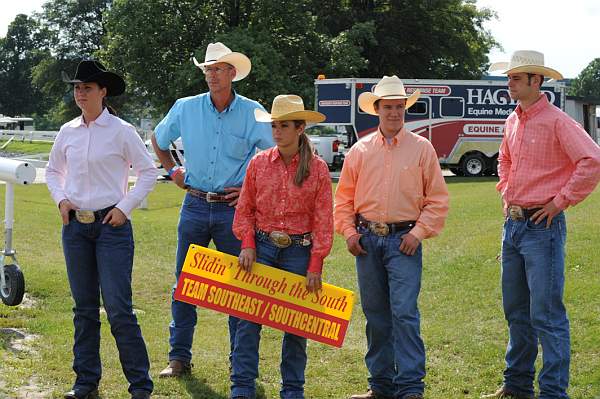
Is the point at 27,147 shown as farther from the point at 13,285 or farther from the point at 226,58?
the point at 226,58

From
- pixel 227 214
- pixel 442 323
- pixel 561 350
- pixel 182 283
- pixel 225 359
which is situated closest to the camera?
pixel 561 350

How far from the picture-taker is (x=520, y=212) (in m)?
5.24

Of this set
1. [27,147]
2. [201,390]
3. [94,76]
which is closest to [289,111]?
[94,76]

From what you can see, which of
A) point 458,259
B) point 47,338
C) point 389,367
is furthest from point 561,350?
point 458,259

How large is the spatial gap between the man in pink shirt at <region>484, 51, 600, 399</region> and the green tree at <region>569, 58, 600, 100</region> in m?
133

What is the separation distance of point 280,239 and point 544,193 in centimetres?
159

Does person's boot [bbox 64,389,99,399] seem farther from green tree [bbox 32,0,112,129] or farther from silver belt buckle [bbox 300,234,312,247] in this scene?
green tree [bbox 32,0,112,129]

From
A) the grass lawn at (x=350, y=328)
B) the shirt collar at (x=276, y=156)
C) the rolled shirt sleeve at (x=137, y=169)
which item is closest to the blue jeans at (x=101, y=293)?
the rolled shirt sleeve at (x=137, y=169)

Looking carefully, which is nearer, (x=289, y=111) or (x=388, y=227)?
(x=289, y=111)

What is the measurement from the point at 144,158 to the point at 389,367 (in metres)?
2.05

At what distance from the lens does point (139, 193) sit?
17.6 feet

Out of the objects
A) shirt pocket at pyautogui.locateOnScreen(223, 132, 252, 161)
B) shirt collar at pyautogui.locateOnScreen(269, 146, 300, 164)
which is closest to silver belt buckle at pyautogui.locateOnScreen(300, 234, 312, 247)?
shirt collar at pyautogui.locateOnScreen(269, 146, 300, 164)

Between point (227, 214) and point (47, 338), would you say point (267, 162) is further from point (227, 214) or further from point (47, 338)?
point (47, 338)

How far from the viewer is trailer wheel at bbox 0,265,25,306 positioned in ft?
24.6
